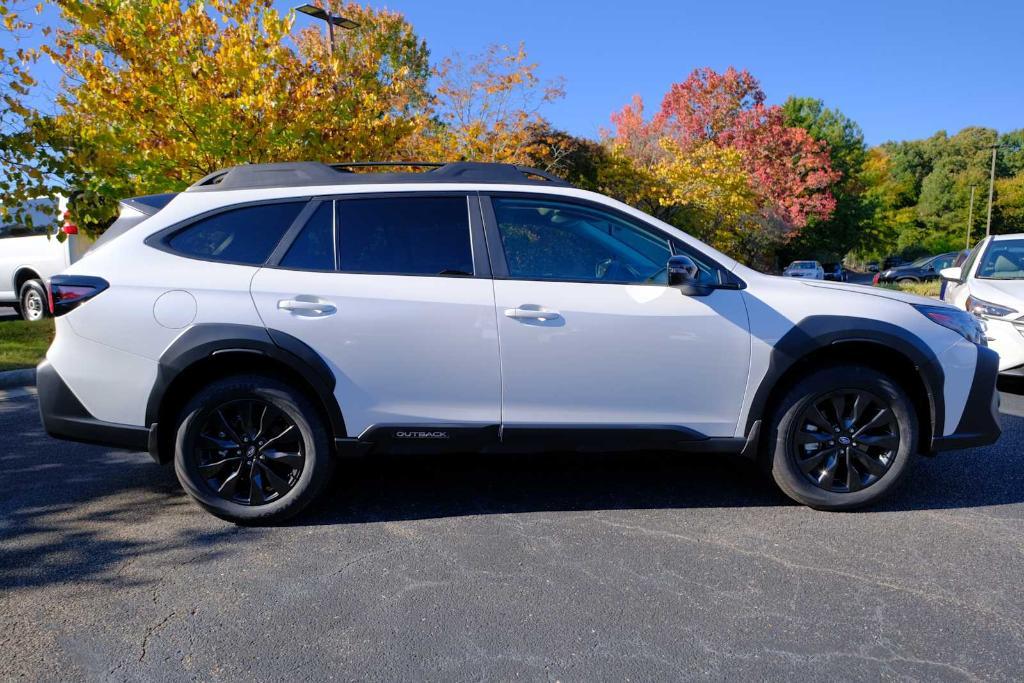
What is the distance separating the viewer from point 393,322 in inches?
143

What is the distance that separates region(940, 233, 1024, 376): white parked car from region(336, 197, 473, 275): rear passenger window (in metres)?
5.19

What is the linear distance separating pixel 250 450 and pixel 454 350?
3.90 ft

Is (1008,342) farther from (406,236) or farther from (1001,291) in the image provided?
(406,236)

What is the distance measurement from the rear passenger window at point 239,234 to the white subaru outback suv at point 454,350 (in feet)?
0.04

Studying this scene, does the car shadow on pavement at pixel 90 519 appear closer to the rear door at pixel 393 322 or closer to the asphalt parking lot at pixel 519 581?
the asphalt parking lot at pixel 519 581

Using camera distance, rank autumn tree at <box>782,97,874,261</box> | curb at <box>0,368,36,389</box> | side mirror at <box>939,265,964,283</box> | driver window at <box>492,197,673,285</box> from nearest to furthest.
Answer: driver window at <box>492,197,673,285</box> → curb at <box>0,368,36,389</box> → side mirror at <box>939,265,964,283</box> → autumn tree at <box>782,97,874,261</box>

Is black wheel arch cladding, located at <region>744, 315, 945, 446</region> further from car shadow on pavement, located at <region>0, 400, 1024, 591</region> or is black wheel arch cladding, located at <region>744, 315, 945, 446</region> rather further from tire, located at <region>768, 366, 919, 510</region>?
car shadow on pavement, located at <region>0, 400, 1024, 591</region>

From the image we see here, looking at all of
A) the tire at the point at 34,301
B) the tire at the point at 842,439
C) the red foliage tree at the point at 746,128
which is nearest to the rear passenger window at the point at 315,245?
the tire at the point at 842,439

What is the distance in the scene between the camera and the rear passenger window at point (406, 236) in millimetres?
3795

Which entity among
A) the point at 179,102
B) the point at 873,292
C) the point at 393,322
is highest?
the point at 179,102

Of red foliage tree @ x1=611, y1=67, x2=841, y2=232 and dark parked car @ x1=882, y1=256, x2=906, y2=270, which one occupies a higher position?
red foliage tree @ x1=611, y1=67, x2=841, y2=232

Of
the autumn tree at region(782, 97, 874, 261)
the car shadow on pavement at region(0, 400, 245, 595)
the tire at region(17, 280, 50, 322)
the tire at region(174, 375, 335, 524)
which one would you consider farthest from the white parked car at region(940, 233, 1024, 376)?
the autumn tree at region(782, 97, 874, 261)

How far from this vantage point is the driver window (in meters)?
3.83

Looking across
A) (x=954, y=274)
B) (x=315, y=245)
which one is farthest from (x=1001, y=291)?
(x=315, y=245)
